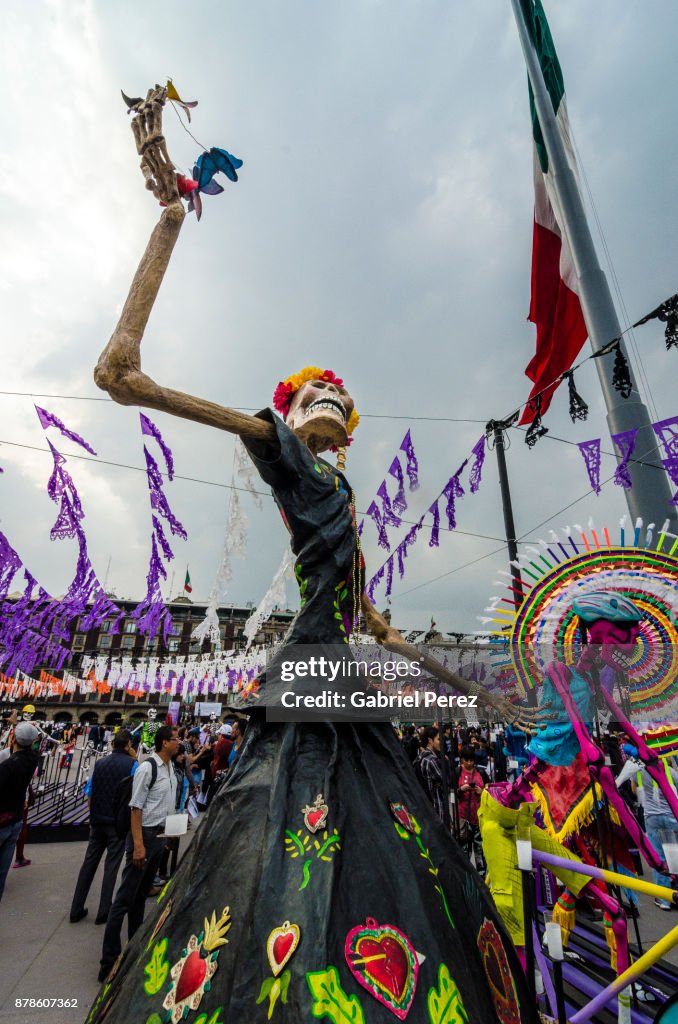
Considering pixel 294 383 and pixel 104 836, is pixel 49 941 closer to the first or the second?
pixel 104 836

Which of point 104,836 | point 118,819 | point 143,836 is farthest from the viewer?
point 104,836

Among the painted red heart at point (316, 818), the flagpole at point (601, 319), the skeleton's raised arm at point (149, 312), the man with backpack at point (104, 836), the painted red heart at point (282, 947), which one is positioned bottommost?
the man with backpack at point (104, 836)

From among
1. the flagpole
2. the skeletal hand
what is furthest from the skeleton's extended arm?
the flagpole

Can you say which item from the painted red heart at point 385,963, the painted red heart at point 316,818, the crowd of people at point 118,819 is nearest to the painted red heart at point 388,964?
the painted red heart at point 385,963

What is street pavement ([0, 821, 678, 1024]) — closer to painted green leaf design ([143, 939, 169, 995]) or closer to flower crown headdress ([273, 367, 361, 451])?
painted green leaf design ([143, 939, 169, 995])

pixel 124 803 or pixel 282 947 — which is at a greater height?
pixel 282 947

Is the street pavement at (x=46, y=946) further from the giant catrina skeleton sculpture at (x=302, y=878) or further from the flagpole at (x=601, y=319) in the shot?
the flagpole at (x=601, y=319)

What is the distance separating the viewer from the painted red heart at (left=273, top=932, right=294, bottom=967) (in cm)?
116

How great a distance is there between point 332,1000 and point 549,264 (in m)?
10.2

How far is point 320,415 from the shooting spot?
107 inches

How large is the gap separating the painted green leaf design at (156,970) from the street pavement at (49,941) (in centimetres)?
228

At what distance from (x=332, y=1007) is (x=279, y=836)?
1.28ft

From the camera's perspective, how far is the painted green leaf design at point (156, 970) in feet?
4.01

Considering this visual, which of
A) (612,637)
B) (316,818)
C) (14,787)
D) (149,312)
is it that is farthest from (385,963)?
(14,787)
